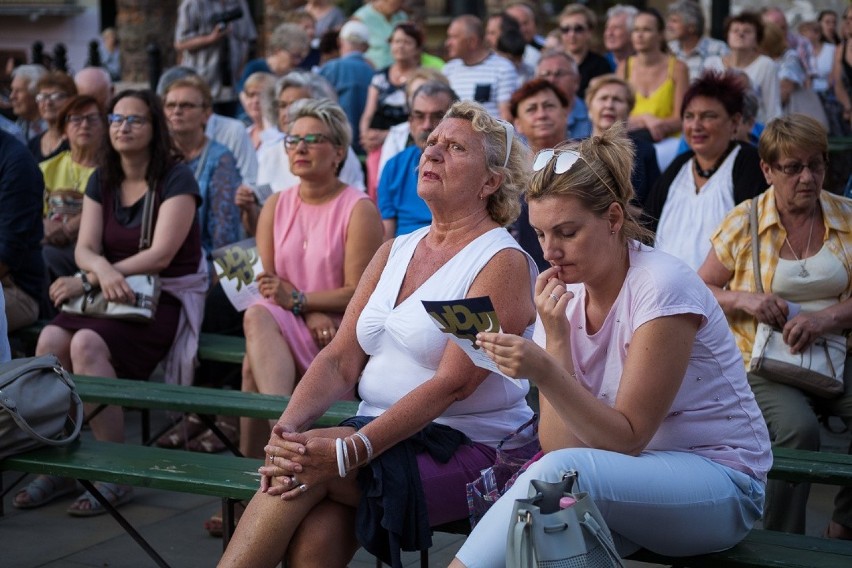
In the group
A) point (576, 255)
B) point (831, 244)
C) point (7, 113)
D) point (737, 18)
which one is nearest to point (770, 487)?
point (831, 244)

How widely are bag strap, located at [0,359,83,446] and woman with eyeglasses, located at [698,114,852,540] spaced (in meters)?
2.44

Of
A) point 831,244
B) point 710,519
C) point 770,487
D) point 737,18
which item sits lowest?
point 770,487

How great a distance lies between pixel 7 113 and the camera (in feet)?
37.9

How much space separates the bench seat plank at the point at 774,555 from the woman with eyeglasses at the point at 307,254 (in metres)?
2.24

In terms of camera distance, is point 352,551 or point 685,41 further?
point 685,41

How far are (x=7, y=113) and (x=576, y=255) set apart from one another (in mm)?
9577

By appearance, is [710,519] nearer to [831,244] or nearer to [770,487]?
[770,487]

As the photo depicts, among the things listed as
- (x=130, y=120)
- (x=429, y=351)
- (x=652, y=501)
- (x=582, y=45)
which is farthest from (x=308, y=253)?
(x=582, y=45)

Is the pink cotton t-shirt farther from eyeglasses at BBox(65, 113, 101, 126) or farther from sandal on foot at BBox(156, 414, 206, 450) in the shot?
eyeglasses at BBox(65, 113, 101, 126)

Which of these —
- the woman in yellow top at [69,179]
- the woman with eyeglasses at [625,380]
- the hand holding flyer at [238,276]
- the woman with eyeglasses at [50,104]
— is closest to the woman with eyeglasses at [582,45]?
the woman with eyeglasses at [50,104]

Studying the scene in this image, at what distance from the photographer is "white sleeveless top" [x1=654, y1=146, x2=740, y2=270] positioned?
5480 mm

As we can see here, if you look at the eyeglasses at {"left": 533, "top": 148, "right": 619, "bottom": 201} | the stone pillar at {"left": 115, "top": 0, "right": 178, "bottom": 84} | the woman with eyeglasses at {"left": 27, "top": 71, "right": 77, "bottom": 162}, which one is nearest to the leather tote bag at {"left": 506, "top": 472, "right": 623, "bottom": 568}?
the eyeglasses at {"left": 533, "top": 148, "right": 619, "bottom": 201}

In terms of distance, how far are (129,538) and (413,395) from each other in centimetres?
192

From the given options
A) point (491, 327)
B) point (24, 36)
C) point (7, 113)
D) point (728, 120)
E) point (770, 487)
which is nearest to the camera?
point (491, 327)
